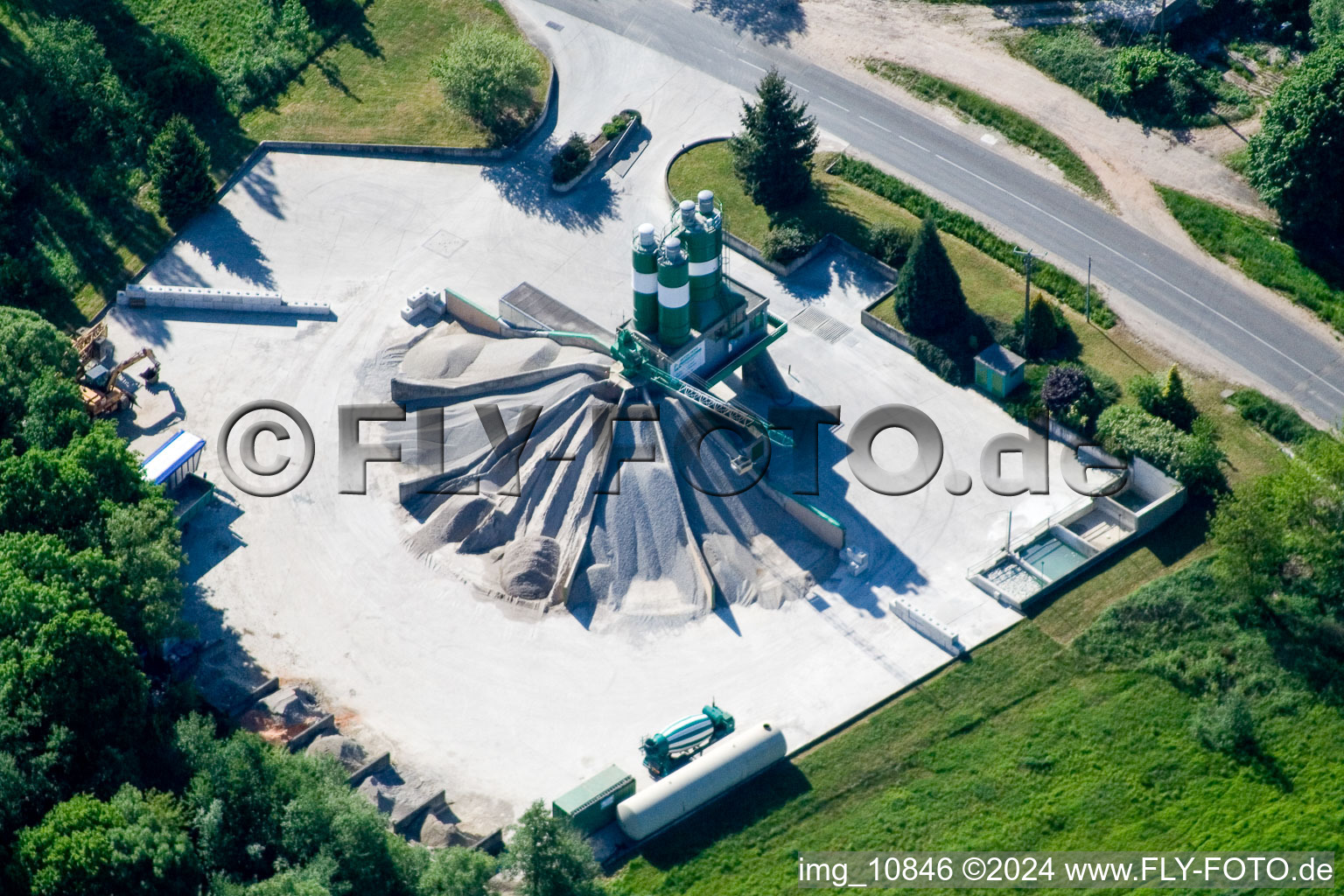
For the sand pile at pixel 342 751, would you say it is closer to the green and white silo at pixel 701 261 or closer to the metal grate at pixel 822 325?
the green and white silo at pixel 701 261

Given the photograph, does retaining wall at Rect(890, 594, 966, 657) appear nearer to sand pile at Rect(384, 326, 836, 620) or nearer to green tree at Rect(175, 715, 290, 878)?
sand pile at Rect(384, 326, 836, 620)

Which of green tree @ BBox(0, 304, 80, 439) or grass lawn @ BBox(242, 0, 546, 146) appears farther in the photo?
grass lawn @ BBox(242, 0, 546, 146)

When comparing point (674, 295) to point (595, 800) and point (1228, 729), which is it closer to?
point (595, 800)

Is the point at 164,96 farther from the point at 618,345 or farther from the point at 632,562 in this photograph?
the point at 632,562

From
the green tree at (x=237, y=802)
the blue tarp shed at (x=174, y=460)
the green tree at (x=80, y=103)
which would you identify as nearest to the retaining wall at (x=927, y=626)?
the green tree at (x=237, y=802)

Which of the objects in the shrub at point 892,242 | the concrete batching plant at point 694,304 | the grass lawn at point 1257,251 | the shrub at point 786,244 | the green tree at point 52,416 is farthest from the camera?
the shrub at point 786,244

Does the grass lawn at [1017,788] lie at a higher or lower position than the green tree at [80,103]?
higher

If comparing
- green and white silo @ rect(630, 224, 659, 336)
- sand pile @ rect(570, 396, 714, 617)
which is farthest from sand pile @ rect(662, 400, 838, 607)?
green and white silo @ rect(630, 224, 659, 336)

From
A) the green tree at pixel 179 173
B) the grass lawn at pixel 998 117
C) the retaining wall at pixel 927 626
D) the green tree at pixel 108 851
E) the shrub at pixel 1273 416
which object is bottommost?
the green tree at pixel 108 851
